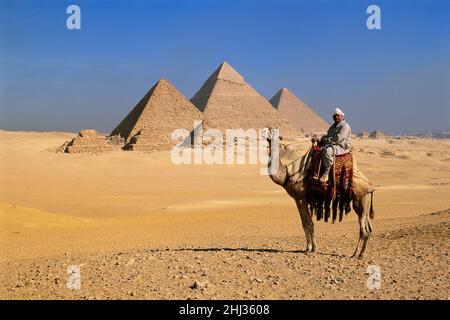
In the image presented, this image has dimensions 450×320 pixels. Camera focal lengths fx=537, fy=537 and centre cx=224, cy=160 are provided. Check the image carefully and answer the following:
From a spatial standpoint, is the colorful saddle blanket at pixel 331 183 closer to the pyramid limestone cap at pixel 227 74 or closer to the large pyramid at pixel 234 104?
the large pyramid at pixel 234 104

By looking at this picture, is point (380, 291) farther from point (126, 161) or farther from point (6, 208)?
point (126, 161)

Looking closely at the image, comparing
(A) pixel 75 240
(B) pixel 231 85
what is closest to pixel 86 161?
(A) pixel 75 240

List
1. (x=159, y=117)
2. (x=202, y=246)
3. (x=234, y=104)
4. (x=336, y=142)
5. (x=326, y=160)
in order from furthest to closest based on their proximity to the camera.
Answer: (x=234, y=104) → (x=159, y=117) → (x=202, y=246) → (x=336, y=142) → (x=326, y=160)

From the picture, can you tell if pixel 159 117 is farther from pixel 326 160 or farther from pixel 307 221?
pixel 326 160

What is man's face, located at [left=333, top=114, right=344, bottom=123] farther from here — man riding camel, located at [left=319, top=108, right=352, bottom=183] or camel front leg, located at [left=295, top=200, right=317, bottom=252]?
camel front leg, located at [left=295, top=200, right=317, bottom=252]

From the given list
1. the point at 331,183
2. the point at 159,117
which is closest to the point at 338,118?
the point at 331,183

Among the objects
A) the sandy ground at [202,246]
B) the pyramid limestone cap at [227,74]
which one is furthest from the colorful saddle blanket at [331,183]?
the pyramid limestone cap at [227,74]
